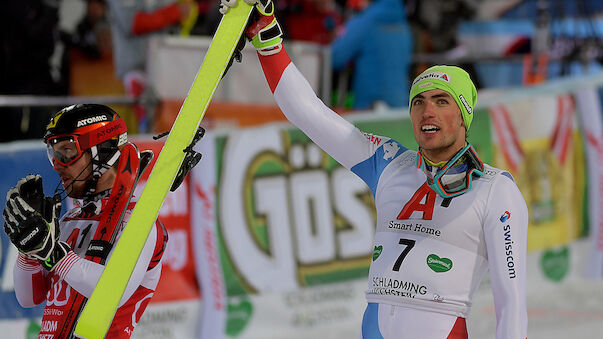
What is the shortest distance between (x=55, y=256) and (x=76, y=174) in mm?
400

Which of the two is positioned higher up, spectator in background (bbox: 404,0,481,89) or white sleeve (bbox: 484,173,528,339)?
spectator in background (bbox: 404,0,481,89)

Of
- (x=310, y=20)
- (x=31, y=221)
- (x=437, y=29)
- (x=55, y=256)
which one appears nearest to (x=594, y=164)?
(x=437, y=29)

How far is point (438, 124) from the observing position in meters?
4.26

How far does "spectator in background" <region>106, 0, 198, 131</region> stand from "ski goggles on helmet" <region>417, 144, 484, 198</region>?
16.8ft

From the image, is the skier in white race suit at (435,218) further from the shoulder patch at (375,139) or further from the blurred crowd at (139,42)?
the blurred crowd at (139,42)

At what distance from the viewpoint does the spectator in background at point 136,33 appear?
9.01 meters

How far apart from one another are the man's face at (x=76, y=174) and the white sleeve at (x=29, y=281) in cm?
33

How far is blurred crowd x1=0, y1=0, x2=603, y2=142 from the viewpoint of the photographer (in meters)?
8.50

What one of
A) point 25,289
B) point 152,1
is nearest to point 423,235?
point 25,289

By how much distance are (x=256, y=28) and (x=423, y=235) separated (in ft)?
3.73

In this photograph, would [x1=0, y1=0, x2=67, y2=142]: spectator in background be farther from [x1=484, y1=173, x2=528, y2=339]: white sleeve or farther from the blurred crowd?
[x1=484, y1=173, x2=528, y2=339]: white sleeve

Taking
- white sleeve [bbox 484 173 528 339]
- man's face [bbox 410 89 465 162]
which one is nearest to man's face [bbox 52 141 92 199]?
man's face [bbox 410 89 465 162]

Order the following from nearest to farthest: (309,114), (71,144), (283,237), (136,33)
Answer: (71,144) < (309,114) < (283,237) < (136,33)

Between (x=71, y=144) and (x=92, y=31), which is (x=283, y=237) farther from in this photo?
(x=71, y=144)
